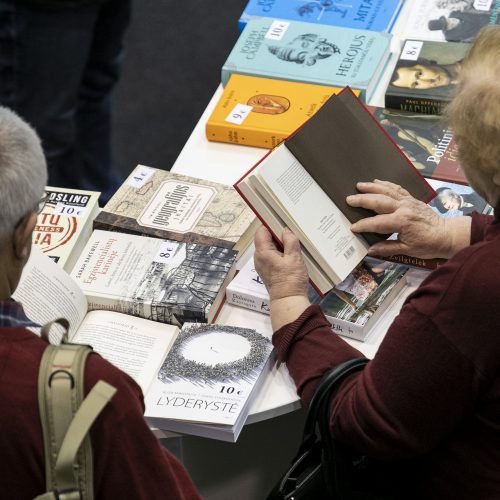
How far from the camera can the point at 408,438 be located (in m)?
1.52

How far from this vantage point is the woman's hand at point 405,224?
74.0 inches

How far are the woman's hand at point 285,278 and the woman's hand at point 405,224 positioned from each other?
0.14 meters

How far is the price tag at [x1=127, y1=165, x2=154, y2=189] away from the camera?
7.18 feet

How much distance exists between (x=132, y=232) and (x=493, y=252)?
921 millimetres

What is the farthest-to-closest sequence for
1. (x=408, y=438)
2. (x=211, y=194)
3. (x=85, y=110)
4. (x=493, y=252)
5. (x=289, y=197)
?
(x=85, y=110), (x=211, y=194), (x=289, y=197), (x=408, y=438), (x=493, y=252)

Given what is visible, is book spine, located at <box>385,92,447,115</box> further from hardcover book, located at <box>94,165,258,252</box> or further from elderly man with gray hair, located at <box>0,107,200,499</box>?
elderly man with gray hair, located at <box>0,107,200,499</box>

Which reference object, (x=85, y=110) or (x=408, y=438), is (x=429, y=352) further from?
(x=85, y=110)

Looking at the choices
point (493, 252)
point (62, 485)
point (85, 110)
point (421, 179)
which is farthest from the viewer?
point (85, 110)

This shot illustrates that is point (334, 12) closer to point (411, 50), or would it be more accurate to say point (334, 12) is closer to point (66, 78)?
point (411, 50)

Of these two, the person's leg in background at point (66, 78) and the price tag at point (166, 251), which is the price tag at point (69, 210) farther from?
the person's leg in background at point (66, 78)

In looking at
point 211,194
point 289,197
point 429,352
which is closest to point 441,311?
point 429,352

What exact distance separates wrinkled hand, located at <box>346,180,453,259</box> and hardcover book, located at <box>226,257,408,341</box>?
5 cm

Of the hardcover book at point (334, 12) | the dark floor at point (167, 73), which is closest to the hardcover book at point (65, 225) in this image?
the hardcover book at point (334, 12)

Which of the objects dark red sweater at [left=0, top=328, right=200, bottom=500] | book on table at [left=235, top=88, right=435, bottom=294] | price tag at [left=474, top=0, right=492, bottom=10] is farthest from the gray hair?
price tag at [left=474, top=0, right=492, bottom=10]
